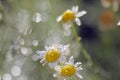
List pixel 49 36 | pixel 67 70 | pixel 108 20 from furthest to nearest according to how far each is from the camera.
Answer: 1. pixel 108 20
2. pixel 49 36
3. pixel 67 70

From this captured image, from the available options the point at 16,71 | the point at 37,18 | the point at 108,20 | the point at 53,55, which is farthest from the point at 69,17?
the point at 108,20

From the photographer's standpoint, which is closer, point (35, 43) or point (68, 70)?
point (68, 70)

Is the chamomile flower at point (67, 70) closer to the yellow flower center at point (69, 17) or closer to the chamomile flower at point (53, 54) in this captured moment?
the chamomile flower at point (53, 54)

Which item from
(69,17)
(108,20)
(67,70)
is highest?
(108,20)

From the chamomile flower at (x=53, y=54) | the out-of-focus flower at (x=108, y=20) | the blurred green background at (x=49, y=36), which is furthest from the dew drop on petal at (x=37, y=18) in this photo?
the out-of-focus flower at (x=108, y=20)

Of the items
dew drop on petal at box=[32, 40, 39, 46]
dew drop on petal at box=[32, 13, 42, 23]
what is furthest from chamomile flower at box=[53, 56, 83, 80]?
dew drop on petal at box=[32, 40, 39, 46]

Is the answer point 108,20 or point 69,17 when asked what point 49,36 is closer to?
point 69,17

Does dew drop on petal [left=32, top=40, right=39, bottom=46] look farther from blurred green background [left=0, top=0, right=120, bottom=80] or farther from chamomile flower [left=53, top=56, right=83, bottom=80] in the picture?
chamomile flower [left=53, top=56, right=83, bottom=80]
